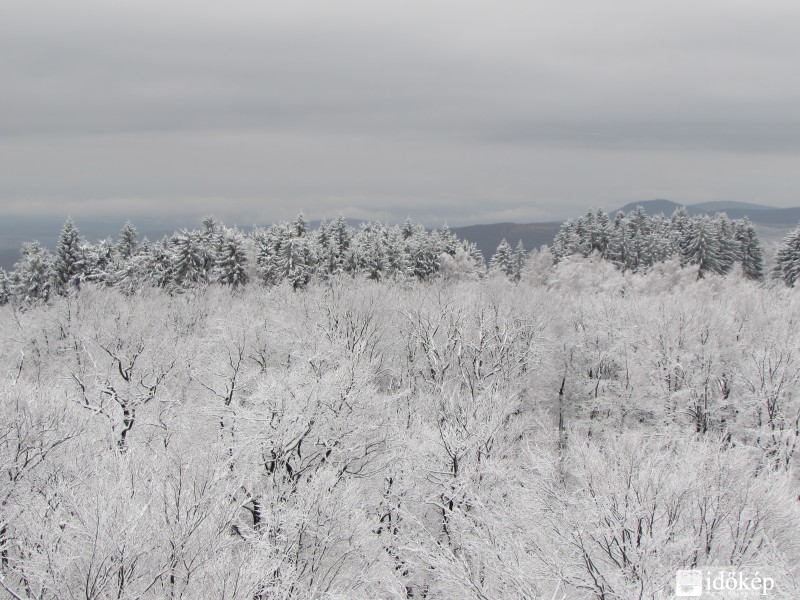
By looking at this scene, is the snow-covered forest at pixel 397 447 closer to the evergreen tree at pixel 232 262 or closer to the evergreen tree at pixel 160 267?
the evergreen tree at pixel 232 262

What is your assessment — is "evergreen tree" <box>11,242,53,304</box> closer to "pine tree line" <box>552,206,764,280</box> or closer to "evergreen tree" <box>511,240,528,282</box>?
"evergreen tree" <box>511,240,528,282</box>

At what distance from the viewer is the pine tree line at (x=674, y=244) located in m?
77.4

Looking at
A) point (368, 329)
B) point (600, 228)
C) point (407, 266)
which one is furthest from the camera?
point (600, 228)

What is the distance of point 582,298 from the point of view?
5647 cm

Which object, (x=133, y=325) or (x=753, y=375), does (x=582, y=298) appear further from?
(x=133, y=325)

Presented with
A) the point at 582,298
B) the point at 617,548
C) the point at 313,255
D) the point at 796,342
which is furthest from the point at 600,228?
the point at 617,548

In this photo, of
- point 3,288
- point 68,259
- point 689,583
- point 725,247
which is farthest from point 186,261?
point 725,247

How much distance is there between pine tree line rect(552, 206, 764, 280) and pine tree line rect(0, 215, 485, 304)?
2864cm

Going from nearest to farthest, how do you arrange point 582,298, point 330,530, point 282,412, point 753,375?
1. point 330,530
2. point 282,412
3. point 753,375
4. point 582,298

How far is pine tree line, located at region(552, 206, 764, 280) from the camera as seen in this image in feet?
254

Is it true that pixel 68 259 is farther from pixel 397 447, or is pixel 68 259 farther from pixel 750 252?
pixel 750 252

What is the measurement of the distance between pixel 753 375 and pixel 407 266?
43132mm

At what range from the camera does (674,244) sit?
3489 inches

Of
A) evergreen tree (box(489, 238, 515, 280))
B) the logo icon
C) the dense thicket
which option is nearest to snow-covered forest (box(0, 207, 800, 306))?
evergreen tree (box(489, 238, 515, 280))
